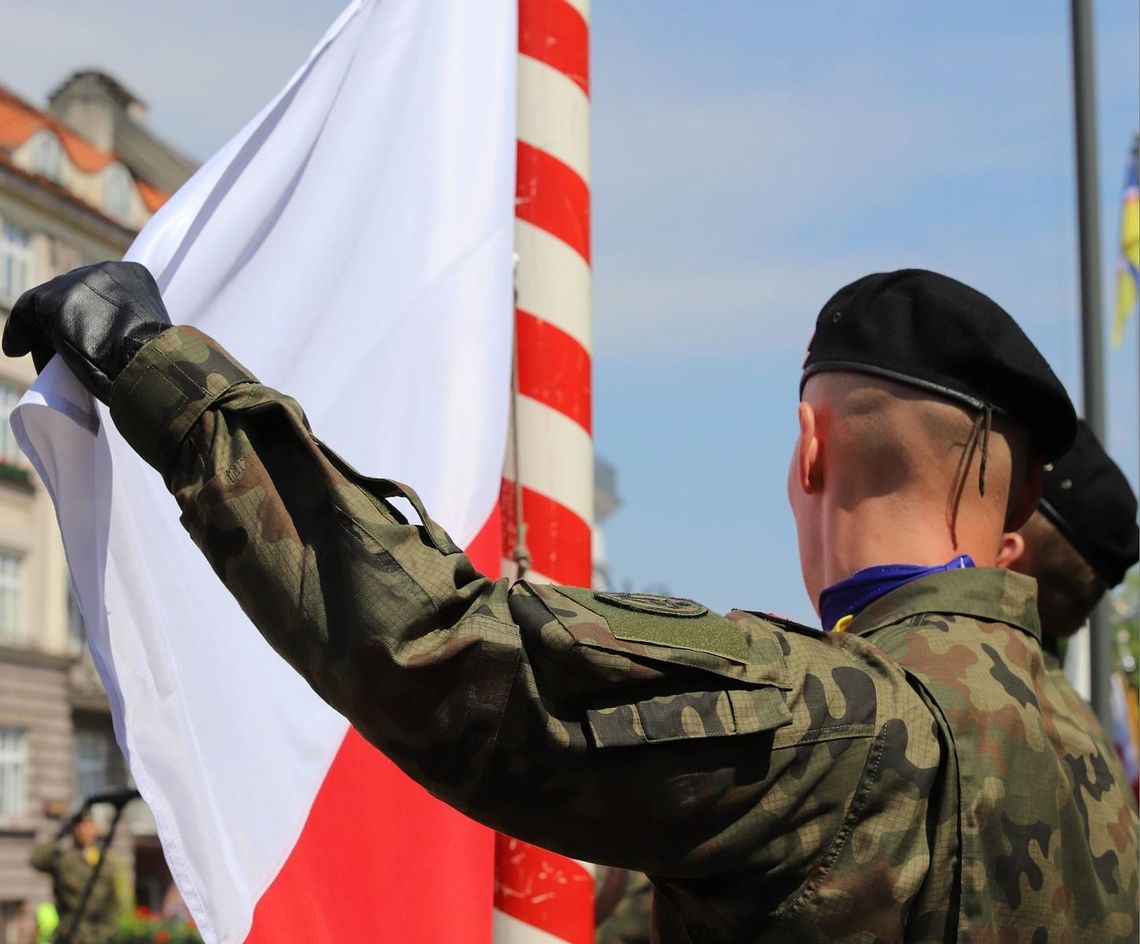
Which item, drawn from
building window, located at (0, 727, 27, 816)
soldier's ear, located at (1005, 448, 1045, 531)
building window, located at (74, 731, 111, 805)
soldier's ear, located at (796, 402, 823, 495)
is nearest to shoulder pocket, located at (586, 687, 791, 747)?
soldier's ear, located at (796, 402, 823, 495)

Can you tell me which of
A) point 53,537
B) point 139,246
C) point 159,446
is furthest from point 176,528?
point 53,537

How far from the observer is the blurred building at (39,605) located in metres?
27.8

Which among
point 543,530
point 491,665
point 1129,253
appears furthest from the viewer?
point 1129,253

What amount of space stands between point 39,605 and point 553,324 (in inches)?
1098

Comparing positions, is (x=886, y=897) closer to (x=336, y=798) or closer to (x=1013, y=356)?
(x=1013, y=356)

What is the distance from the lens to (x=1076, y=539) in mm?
3379

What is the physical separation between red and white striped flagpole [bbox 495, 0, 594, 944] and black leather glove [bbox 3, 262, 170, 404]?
109 centimetres

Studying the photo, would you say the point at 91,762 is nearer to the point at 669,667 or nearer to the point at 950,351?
the point at 950,351

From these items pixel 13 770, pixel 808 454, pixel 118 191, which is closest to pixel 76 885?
pixel 808 454

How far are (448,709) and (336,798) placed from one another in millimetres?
972

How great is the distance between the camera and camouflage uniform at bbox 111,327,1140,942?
138 cm

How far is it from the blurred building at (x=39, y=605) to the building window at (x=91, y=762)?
0.02 meters

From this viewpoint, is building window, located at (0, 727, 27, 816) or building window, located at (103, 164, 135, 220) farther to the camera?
building window, located at (103, 164, 135, 220)

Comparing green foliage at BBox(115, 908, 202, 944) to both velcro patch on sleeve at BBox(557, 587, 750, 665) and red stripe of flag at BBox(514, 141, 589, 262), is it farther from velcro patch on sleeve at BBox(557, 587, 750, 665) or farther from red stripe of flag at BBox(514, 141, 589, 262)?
Result: velcro patch on sleeve at BBox(557, 587, 750, 665)
